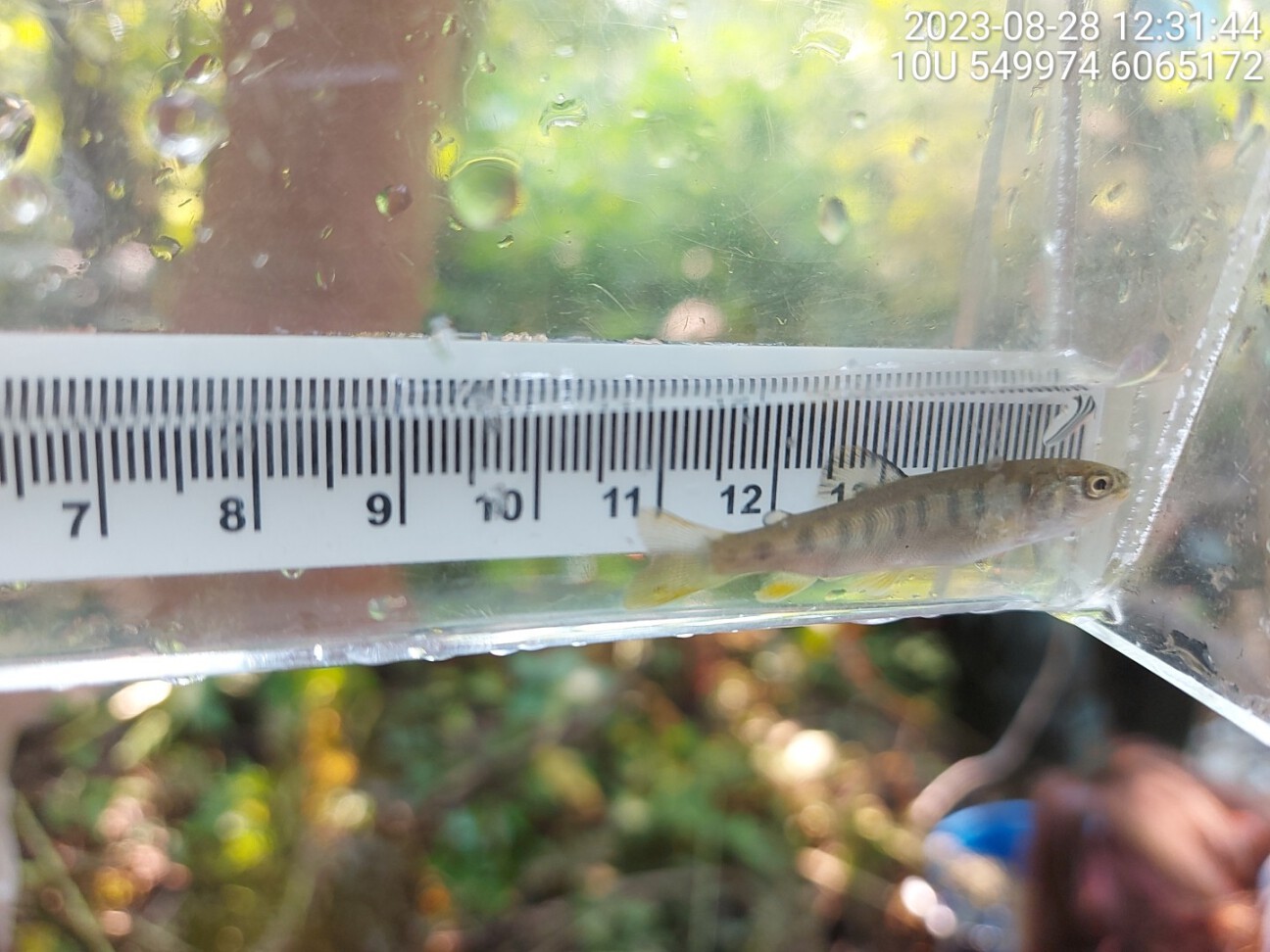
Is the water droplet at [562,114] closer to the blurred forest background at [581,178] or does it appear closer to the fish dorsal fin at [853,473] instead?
the blurred forest background at [581,178]

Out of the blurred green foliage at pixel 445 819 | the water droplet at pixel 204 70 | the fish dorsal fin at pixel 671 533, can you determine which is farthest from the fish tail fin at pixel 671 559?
A: the blurred green foliage at pixel 445 819

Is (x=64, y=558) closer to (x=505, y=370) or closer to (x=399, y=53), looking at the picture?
(x=505, y=370)

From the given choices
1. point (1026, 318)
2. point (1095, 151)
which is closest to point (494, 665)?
point (1026, 318)

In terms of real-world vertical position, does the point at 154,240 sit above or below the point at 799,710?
above

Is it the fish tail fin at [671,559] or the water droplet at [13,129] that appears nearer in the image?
the water droplet at [13,129]

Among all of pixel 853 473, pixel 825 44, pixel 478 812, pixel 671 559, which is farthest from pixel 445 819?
pixel 825 44

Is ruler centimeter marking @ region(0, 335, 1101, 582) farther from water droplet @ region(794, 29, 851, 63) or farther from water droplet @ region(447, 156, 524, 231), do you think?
water droplet @ region(794, 29, 851, 63)
